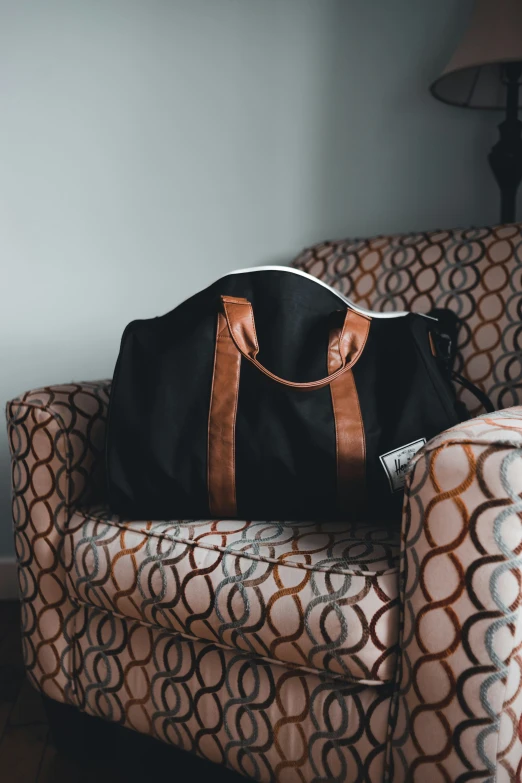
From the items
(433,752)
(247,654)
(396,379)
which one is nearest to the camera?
(433,752)

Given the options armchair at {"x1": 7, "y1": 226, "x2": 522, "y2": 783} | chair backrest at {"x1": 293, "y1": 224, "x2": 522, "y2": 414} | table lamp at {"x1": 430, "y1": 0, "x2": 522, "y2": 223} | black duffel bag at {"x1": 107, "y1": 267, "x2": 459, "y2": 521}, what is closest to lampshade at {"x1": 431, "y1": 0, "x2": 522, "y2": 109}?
table lamp at {"x1": 430, "y1": 0, "x2": 522, "y2": 223}

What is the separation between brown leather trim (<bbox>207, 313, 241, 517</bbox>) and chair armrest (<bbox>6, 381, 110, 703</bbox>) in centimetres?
24

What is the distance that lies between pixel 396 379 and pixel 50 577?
0.57 m

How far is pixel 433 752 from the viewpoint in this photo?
0.60 m

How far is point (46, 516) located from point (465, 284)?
81cm

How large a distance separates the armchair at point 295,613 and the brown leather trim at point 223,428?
0.14ft

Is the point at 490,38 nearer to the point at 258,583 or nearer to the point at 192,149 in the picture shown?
the point at 192,149

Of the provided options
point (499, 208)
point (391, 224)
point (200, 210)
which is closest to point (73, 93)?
point (200, 210)

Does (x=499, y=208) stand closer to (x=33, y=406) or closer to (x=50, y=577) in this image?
(x=33, y=406)

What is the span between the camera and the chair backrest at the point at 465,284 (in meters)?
1.07

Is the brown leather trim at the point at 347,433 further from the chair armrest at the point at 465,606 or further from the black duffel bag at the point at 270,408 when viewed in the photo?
the chair armrest at the point at 465,606

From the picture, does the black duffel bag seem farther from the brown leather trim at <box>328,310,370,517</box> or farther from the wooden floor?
the wooden floor

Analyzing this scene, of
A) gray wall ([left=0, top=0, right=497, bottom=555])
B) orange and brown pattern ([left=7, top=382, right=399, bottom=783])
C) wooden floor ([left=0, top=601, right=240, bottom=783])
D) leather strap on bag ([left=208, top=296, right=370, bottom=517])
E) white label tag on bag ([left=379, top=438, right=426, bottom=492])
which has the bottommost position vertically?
wooden floor ([left=0, top=601, right=240, bottom=783])

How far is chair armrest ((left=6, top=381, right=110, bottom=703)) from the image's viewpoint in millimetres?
897
